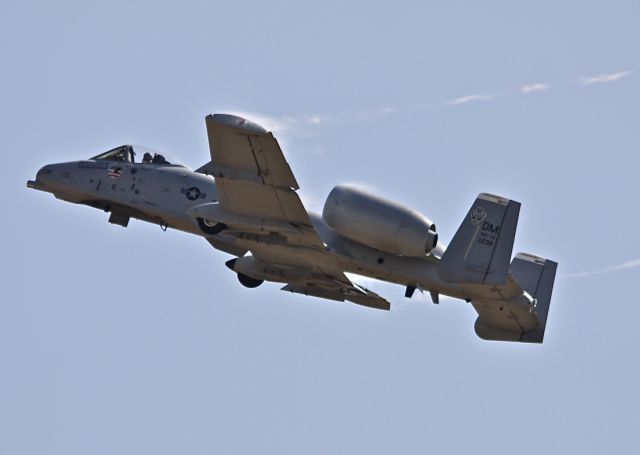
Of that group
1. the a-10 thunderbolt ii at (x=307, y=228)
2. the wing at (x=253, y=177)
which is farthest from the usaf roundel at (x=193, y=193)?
the wing at (x=253, y=177)

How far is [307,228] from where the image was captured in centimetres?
3694

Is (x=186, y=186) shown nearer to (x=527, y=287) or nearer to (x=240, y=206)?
(x=240, y=206)

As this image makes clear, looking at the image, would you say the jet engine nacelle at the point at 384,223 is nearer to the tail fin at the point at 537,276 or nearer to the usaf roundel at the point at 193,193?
the tail fin at the point at 537,276

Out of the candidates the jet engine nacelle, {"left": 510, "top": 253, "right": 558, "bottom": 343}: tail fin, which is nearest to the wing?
the jet engine nacelle

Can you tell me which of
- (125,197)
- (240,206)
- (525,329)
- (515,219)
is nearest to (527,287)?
(525,329)

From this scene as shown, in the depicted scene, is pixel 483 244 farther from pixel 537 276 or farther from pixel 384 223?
pixel 537 276

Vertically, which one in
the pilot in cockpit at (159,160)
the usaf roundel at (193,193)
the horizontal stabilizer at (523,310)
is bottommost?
the horizontal stabilizer at (523,310)

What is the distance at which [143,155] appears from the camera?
41531mm

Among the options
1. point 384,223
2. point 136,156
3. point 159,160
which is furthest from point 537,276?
point 136,156

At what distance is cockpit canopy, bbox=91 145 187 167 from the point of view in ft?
135

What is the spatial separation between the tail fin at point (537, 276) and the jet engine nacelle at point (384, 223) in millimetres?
3631

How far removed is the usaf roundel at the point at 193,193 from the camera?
3975cm

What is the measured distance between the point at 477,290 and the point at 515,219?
1962mm

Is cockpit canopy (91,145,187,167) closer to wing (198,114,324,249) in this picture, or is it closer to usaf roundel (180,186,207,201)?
usaf roundel (180,186,207,201)
